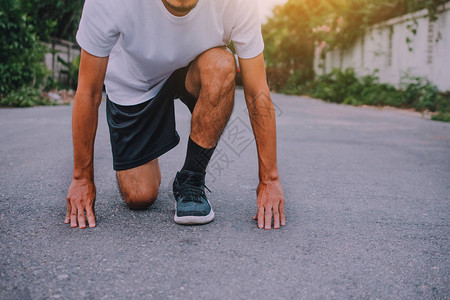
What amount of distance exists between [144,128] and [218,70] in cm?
55

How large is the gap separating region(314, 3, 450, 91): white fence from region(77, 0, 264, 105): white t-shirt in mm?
10243

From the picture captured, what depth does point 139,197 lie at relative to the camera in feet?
7.64

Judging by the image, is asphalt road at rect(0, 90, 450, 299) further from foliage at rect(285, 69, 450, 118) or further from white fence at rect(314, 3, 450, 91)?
white fence at rect(314, 3, 450, 91)

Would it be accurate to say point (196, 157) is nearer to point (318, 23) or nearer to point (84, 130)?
point (84, 130)

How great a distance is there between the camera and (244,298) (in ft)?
4.70

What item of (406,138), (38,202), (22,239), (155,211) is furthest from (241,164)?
(406,138)

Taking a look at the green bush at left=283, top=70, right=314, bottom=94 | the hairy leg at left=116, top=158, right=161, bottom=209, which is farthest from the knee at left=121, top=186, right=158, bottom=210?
the green bush at left=283, top=70, right=314, bottom=94

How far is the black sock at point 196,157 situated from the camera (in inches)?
90.5

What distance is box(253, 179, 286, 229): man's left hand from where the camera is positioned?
210cm

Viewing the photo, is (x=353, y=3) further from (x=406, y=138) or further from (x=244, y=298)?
(x=244, y=298)

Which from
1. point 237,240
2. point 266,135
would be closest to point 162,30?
point 266,135

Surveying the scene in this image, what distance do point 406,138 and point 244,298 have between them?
16.5 ft

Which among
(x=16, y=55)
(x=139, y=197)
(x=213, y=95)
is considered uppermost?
(x=16, y=55)

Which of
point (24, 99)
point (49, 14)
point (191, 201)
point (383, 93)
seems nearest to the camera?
point (191, 201)
